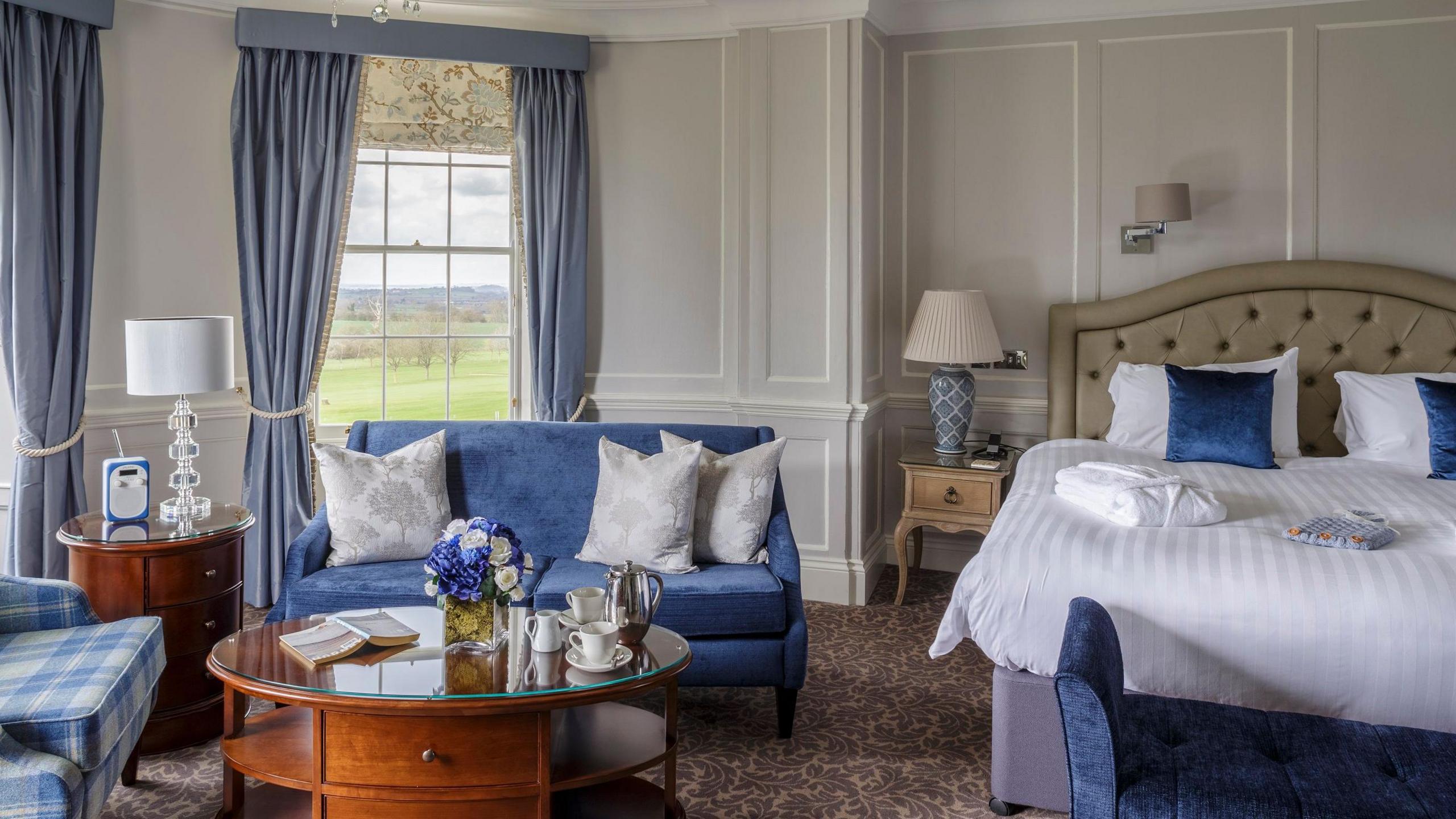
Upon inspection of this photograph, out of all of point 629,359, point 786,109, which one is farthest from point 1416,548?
point 629,359

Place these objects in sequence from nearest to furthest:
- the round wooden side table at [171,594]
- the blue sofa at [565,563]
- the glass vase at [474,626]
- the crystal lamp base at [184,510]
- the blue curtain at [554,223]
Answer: the glass vase at [474,626], the round wooden side table at [171,594], the blue sofa at [565,563], the crystal lamp base at [184,510], the blue curtain at [554,223]

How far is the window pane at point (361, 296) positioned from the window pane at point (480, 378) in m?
0.38

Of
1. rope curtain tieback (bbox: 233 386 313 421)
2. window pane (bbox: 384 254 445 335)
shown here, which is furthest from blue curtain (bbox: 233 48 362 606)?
window pane (bbox: 384 254 445 335)

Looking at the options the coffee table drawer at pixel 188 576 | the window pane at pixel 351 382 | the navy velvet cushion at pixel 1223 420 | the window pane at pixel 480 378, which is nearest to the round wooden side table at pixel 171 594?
the coffee table drawer at pixel 188 576

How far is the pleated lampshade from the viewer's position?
427 centimetres

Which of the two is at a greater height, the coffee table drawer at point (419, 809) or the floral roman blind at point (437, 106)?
the floral roman blind at point (437, 106)

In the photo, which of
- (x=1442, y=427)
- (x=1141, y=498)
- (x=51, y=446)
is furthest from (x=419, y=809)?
(x=1442, y=427)

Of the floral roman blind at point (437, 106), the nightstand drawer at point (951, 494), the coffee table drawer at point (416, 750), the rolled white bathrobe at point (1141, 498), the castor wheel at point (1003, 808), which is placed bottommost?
the castor wheel at point (1003, 808)

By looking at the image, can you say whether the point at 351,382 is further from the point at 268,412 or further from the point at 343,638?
the point at 343,638

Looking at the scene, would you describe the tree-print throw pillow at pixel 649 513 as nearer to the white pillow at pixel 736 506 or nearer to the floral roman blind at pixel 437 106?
the white pillow at pixel 736 506

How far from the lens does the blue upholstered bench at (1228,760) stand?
189cm

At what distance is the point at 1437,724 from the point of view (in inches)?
88.4

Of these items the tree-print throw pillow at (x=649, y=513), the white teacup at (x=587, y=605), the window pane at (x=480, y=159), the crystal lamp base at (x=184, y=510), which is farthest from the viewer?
the window pane at (x=480, y=159)

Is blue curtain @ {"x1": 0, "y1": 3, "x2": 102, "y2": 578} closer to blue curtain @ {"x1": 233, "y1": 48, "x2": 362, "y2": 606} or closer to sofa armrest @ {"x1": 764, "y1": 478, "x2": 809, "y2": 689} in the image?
blue curtain @ {"x1": 233, "y1": 48, "x2": 362, "y2": 606}
